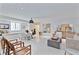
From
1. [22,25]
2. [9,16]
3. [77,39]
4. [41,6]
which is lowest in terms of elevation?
[77,39]

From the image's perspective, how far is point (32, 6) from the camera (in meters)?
2.18

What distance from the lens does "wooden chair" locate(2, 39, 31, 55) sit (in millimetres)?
2148

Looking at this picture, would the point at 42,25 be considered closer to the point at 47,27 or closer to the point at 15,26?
the point at 47,27

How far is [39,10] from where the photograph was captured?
2172 mm

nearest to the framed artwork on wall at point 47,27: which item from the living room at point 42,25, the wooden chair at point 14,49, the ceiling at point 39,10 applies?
the living room at point 42,25

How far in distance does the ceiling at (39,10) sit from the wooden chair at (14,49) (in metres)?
0.51

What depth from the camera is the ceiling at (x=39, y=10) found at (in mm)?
2156

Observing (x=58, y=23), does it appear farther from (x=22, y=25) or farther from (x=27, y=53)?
(x=27, y=53)

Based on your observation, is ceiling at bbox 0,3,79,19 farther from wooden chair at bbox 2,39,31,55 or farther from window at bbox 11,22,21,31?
wooden chair at bbox 2,39,31,55

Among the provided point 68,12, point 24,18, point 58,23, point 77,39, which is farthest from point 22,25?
point 77,39

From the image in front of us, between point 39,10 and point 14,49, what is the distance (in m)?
0.82

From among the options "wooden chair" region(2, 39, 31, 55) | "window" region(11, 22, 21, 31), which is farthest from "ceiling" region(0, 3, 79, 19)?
"wooden chair" region(2, 39, 31, 55)

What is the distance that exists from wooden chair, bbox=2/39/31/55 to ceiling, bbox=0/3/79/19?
506mm

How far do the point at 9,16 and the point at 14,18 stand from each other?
93 mm
